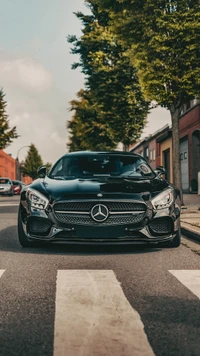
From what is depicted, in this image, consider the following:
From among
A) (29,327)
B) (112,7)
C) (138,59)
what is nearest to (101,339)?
(29,327)

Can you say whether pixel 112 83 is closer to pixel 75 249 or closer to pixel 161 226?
pixel 75 249

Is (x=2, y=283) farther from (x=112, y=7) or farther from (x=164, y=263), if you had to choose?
(x=112, y=7)

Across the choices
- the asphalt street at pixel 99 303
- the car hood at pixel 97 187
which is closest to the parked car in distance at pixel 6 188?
the car hood at pixel 97 187

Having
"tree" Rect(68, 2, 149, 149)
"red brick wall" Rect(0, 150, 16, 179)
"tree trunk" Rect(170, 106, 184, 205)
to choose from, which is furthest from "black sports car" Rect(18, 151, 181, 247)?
"red brick wall" Rect(0, 150, 16, 179)

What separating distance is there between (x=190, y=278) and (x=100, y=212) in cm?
171

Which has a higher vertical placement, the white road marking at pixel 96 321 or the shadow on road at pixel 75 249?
the shadow on road at pixel 75 249

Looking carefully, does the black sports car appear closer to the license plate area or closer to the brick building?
the license plate area

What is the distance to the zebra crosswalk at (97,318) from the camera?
3.14m

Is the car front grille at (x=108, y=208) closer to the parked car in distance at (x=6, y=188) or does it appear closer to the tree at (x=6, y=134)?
the parked car in distance at (x=6, y=188)

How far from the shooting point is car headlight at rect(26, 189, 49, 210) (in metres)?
6.93

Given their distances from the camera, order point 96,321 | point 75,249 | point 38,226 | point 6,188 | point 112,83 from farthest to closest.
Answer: point 6,188 < point 112,83 < point 75,249 < point 38,226 < point 96,321

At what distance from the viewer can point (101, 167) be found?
28.0 feet

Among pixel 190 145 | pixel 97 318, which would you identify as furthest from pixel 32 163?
pixel 97 318

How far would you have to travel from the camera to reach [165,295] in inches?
184
